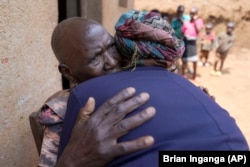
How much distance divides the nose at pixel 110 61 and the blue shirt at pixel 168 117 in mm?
372

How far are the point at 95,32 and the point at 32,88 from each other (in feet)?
3.10

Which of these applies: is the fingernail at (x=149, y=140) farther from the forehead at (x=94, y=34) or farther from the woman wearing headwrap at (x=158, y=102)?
the forehead at (x=94, y=34)

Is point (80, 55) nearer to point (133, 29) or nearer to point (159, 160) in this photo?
point (133, 29)

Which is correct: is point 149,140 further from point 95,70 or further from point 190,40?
point 190,40

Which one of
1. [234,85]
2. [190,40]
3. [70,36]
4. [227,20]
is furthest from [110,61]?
[227,20]

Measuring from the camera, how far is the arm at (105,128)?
1.31 m

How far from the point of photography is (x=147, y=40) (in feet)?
5.18

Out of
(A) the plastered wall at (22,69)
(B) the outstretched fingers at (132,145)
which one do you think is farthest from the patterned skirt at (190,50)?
(B) the outstretched fingers at (132,145)

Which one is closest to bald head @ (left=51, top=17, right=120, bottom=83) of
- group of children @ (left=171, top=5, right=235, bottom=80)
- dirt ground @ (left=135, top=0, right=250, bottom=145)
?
group of children @ (left=171, top=5, right=235, bottom=80)

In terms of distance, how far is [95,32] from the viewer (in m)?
1.90

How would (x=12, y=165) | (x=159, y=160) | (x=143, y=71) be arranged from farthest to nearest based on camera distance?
(x=12, y=165)
(x=143, y=71)
(x=159, y=160)

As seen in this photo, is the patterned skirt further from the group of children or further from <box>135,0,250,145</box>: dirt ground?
<box>135,0,250,145</box>: dirt ground

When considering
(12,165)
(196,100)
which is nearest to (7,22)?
(12,165)

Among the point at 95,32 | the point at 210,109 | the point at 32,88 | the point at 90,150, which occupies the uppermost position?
the point at 95,32
